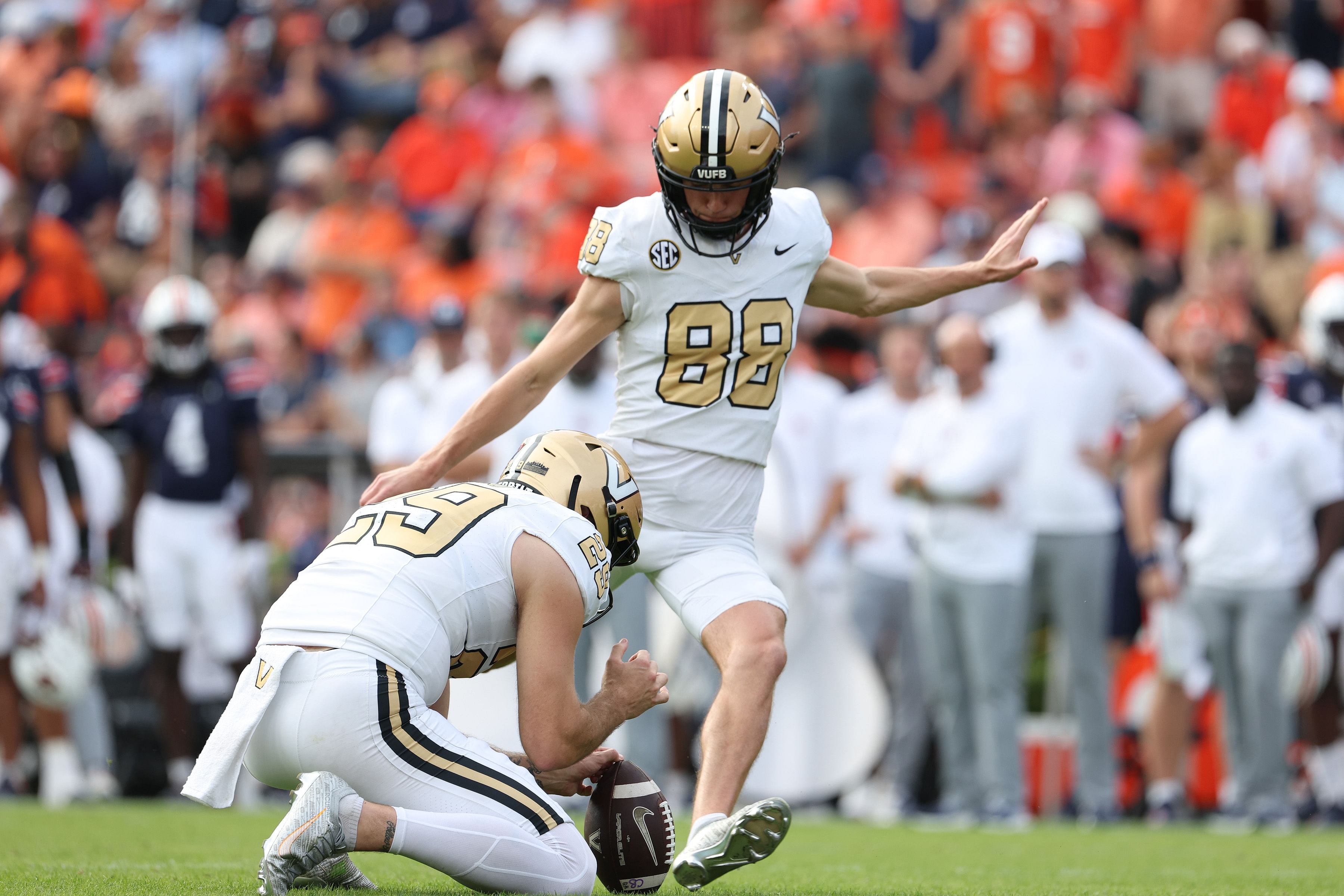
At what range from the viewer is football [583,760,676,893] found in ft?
15.8

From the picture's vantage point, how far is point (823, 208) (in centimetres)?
1190

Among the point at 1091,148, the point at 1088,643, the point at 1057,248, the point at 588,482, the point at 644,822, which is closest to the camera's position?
the point at 588,482

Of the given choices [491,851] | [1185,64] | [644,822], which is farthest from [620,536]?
[1185,64]

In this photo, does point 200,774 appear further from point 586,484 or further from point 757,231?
point 757,231

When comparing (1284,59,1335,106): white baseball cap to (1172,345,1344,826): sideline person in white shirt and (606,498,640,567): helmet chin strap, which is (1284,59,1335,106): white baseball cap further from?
(606,498,640,567): helmet chin strap

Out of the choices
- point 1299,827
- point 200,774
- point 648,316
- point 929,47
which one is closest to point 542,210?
point 929,47

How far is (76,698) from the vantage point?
349 inches

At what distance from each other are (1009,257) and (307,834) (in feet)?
9.07

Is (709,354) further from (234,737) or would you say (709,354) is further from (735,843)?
(234,737)

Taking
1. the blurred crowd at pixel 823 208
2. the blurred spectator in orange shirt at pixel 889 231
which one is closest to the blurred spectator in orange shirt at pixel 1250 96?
the blurred crowd at pixel 823 208

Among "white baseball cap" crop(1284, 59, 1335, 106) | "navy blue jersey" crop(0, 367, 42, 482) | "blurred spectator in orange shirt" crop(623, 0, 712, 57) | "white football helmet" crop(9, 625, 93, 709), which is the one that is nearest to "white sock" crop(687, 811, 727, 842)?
"white football helmet" crop(9, 625, 93, 709)

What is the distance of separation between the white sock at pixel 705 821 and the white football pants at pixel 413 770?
0.40 meters

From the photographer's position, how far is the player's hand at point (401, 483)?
494 cm

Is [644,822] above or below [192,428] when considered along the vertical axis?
below
